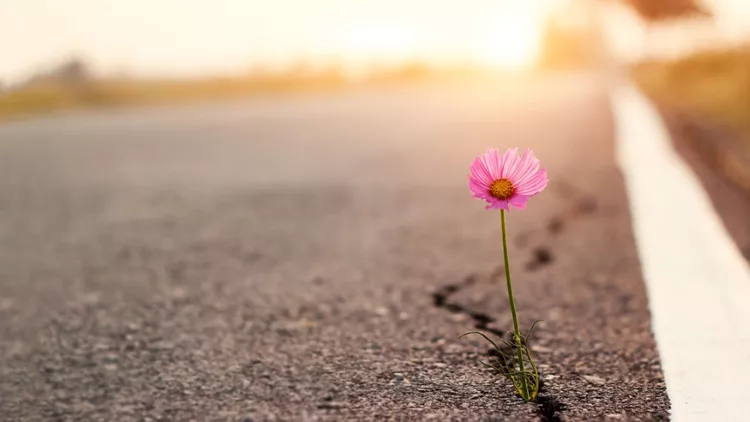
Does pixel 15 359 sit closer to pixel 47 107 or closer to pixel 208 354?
pixel 208 354

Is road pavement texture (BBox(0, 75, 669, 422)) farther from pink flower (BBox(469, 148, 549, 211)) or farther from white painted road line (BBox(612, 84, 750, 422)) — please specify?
pink flower (BBox(469, 148, 549, 211))

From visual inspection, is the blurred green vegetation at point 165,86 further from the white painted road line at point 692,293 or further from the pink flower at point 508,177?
the pink flower at point 508,177

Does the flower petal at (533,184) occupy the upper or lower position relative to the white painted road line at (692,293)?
upper

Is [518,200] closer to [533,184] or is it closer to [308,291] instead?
[533,184]

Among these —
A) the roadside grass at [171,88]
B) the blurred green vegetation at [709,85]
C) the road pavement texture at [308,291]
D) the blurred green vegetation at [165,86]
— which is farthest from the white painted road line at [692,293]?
the roadside grass at [171,88]

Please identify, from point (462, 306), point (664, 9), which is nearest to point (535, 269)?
point (462, 306)

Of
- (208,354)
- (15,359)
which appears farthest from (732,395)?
(15,359)

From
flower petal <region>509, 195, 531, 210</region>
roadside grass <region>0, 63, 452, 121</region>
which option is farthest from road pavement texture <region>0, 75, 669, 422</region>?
roadside grass <region>0, 63, 452, 121</region>

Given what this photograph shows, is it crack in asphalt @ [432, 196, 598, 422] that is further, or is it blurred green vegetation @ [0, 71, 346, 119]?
blurred green vegetation @ [0, 71, 346, 119]
